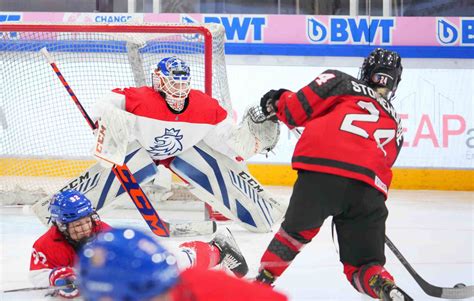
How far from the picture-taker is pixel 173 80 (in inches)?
161

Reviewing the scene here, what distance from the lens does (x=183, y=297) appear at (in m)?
1.26

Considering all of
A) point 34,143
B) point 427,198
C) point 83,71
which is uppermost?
point 83,71

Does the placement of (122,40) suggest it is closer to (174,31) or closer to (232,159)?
(174,31)

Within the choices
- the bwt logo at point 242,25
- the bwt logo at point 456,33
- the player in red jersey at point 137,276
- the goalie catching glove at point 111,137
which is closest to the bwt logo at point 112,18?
the bwt logo at point 242,25

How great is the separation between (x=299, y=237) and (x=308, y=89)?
44 centimetres

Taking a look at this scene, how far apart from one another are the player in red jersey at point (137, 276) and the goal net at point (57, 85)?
3678 mm

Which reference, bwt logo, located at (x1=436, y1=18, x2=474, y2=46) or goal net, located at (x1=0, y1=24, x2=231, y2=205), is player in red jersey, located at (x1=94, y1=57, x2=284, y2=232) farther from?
bwt logo, located at (x1=436, y1=18, x2=474, y2=46)

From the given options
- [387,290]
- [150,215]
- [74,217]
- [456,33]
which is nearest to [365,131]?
[387,290]

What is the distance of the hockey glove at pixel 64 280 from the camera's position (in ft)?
9.89

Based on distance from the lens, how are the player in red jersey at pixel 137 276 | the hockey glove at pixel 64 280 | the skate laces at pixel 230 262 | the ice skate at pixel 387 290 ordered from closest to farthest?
1. the player in red jersey at pixel 137 276
2. the ice skate at pixel 387 290
3. the hockey glove at pixel 64 280
4. the skate laces at pixel 230 262

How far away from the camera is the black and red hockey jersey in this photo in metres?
2.62

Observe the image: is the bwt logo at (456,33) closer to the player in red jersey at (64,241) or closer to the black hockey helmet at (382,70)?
the black hockey helmet at (382,70)

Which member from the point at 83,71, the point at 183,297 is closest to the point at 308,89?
the point at 183,297

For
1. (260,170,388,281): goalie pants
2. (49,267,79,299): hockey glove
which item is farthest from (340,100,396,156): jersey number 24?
(49,267,79,299): hockey glove
